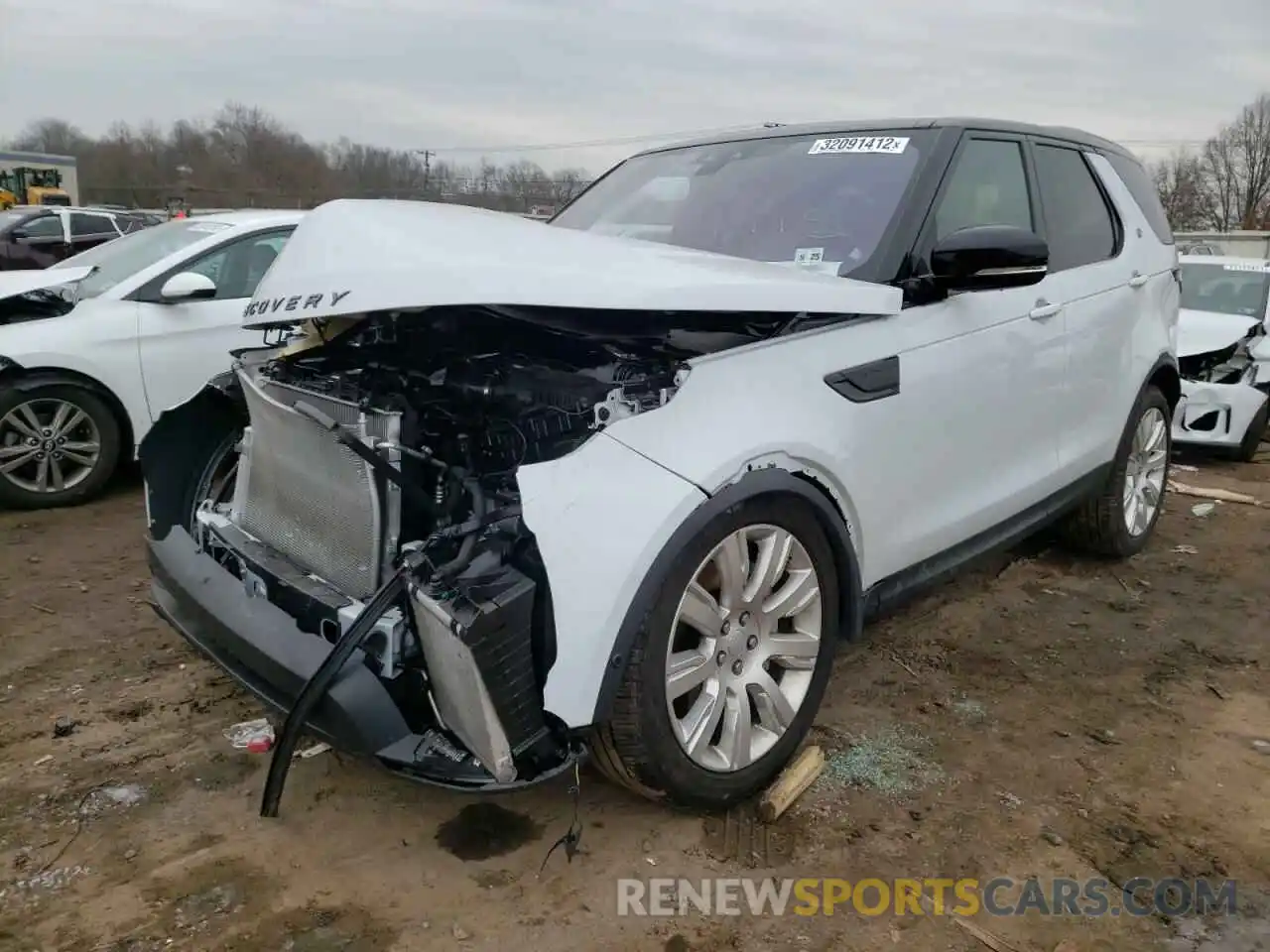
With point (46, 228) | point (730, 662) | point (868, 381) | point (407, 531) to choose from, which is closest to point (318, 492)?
point (407, 531)

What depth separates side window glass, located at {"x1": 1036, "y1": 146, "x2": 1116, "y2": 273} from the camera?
154 inches

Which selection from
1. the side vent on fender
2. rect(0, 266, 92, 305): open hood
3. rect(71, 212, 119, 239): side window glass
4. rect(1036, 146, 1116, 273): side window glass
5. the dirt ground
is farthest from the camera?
rect(71, 212, 119, 239): side window glass

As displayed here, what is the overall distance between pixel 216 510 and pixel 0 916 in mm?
1278

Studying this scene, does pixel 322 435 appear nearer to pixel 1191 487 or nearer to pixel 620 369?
pixel 620 369

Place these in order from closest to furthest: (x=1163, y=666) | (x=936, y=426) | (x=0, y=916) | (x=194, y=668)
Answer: (x=0, y=916) < (x=936, y=426) < (x=194, y=668) < (x=1163, y=666)

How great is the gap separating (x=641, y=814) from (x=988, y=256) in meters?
1.87

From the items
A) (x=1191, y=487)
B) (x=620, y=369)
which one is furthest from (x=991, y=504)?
(x=1191, y=487)

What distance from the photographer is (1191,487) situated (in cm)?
679

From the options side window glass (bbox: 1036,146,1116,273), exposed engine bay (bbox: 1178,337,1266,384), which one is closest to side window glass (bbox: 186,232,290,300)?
side window glass (bbox: 1036,146,1116,273)

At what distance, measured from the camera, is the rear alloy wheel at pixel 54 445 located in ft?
17.7

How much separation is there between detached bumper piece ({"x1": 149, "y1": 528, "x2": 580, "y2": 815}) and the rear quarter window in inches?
152

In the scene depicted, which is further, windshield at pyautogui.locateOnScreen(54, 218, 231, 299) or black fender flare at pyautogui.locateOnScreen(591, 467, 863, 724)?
windshield at pyautogui.locateOnScreen(54, 218, 231, 299)

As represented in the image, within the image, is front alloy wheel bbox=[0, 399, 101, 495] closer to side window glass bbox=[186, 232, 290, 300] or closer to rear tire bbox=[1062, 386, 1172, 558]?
side window glass bbox=[186, 232, 290, 300]

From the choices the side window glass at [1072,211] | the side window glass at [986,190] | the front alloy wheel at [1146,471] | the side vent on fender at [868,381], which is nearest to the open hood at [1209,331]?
the front alloy wheel at [1146,471]
